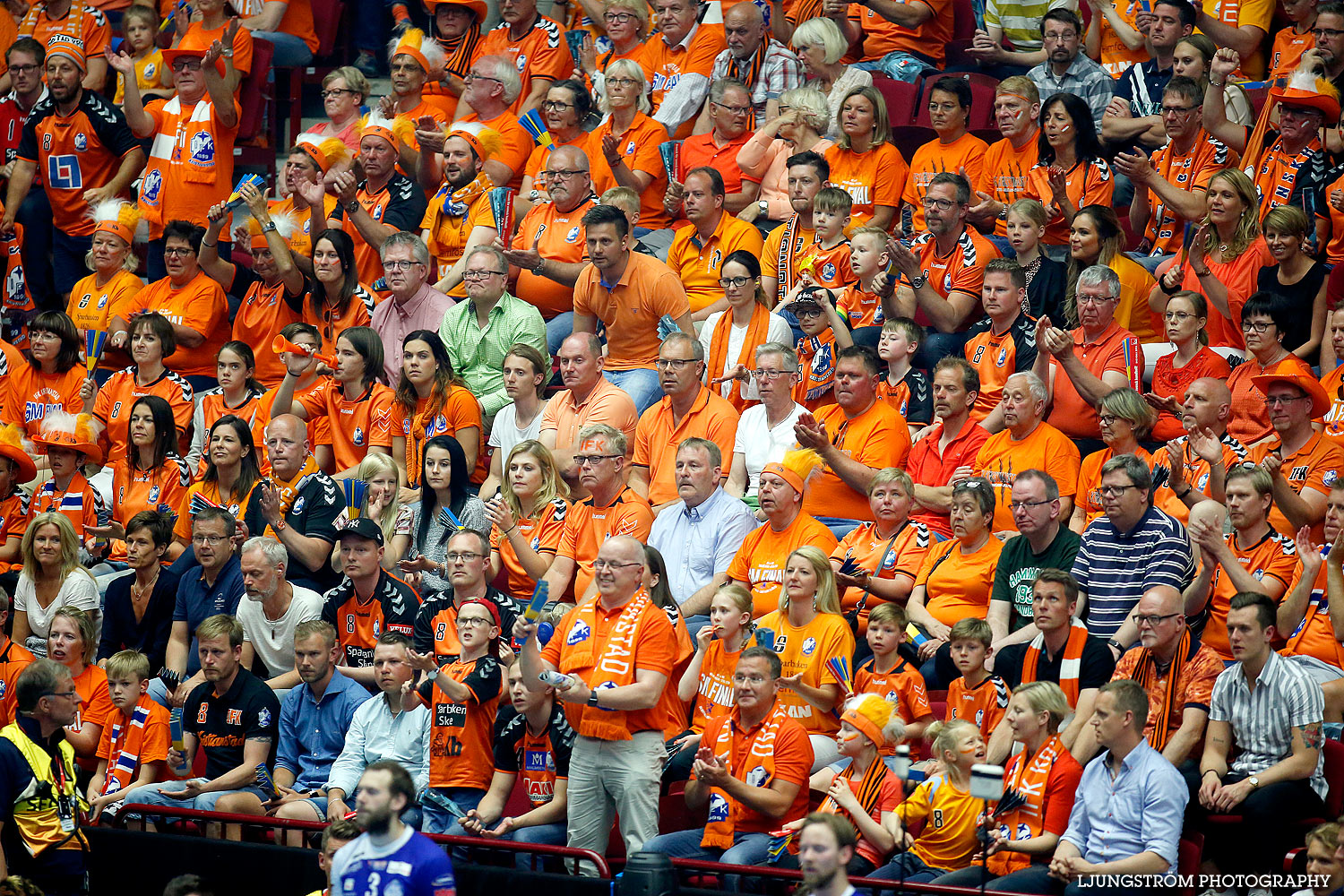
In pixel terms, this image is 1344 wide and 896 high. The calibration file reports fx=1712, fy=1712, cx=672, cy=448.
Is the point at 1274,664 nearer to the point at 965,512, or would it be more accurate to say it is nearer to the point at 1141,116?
the point at 965,512

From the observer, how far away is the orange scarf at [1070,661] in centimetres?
722

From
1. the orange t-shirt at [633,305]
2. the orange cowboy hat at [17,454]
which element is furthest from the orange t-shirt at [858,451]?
the orange cowboy hat at [17,454]

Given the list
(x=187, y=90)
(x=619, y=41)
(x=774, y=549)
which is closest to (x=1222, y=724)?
(x=774, y=549)

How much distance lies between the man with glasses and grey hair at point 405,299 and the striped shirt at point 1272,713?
585 cm

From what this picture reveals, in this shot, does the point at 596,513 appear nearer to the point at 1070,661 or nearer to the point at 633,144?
the point at 1070,661

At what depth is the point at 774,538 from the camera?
868 cm

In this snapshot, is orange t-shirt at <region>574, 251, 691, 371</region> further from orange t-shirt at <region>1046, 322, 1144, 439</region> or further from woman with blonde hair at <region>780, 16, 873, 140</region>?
orange t-shirt at <region>1046, 322, 1144, 439</region>

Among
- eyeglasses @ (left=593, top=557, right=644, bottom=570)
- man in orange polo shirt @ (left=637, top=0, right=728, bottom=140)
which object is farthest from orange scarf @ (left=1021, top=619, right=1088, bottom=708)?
man in orange polo shirt @ (left=637, top=0, right=728, bottom=140)

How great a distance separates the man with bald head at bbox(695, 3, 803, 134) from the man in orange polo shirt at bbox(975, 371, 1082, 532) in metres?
3.87

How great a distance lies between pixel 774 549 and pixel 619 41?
17.9 ft

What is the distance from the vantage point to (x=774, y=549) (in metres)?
8.62

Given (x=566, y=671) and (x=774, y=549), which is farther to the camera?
(x=774, y=549)

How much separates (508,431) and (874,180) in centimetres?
289

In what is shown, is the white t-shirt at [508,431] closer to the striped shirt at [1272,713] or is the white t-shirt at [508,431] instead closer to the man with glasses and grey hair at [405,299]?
the man with glasses and grey hair at [405,299]
